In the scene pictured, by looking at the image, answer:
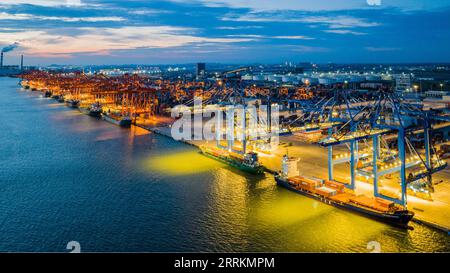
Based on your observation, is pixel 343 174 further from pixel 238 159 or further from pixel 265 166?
pixel 238 159

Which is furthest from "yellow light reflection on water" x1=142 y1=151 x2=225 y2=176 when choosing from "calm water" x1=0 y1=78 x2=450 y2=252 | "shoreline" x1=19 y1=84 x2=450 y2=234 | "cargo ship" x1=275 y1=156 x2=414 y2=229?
"cargo ship" x1=275 y1=156 x2=414 y2=229

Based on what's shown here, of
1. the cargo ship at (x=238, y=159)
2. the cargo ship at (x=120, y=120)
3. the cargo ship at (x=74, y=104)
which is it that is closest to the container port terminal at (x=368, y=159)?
the cargo ship at (x=238, y=159)

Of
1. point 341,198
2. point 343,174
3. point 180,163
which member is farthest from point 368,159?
point 180,163

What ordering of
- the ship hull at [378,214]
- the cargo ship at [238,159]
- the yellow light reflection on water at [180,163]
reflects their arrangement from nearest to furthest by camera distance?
the ship hull at [378,214] → the cargo ship at [238,159] → the yellow light reflection on water at [180,163]

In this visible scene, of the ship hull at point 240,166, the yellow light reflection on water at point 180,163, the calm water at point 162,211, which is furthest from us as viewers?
the yellow light reflection on water at point 180,163

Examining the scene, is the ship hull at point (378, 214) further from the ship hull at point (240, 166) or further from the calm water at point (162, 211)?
the ship hull at point (240, 166)

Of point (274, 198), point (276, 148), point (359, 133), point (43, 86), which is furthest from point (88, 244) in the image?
point (43, 86)
